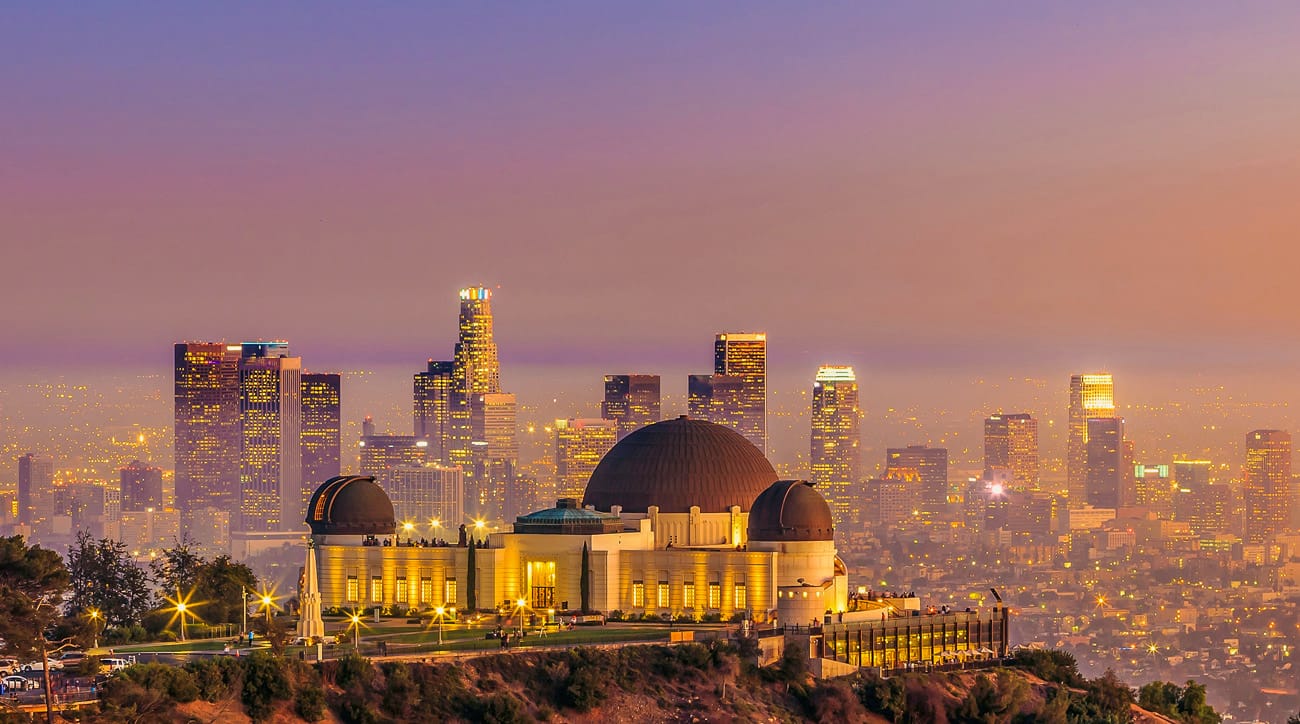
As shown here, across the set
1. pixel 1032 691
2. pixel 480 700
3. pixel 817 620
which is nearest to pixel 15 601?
pixel 480 700

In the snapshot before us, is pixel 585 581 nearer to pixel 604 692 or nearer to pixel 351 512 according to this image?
pixel 351 512

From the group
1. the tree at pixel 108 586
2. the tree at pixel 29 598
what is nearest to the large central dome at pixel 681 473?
the tree at pixel 108 586

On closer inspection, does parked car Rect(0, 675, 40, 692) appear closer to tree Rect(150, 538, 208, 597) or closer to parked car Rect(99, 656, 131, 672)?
parked car Rect(99, 656, 131, 672)

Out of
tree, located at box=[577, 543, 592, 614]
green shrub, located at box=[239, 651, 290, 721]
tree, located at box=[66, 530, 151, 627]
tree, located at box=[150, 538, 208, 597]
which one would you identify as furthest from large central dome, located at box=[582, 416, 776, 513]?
green shrub, located at box=[239, 651, 290, 721]

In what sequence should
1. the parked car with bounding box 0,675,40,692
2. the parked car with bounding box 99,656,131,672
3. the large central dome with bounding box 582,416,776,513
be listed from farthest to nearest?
1. the large central dome with bounding box 582,416,776,513
2. the parked car with bounding box 99,656,131,672
3. the parked car with bounding box 0,675,40,692

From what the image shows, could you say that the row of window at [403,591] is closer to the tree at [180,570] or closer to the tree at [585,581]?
the tree at [585,581]

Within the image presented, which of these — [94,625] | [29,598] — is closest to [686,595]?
[94,625]
